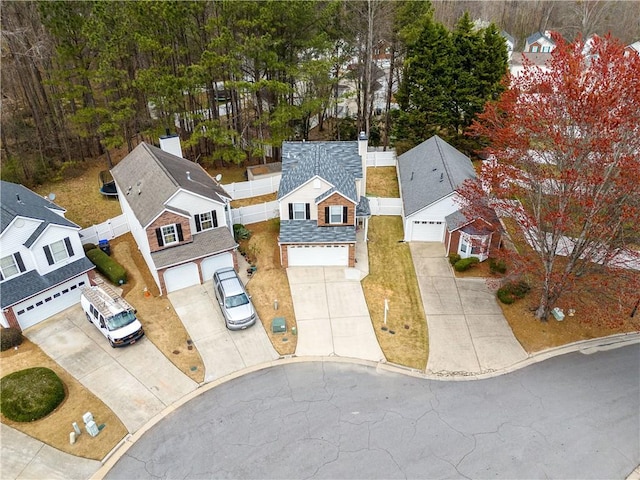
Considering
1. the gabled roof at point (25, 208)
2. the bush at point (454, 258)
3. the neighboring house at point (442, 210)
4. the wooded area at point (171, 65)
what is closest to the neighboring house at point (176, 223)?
the gabled roof at point (25, 208)

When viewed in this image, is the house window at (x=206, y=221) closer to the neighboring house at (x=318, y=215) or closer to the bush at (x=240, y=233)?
the bush at (x=240, y=233)

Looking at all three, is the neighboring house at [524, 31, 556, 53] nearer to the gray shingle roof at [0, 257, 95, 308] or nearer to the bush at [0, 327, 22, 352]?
the gray shingle roof at [0, 257, 95, 308]

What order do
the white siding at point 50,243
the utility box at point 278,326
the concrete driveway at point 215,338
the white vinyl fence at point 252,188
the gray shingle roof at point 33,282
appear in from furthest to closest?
the white vinyl fence at point 252,188
the white siding at point 50,243
the utility box at point 278,326
the gray shingle roof at point 33,282
the concrete driveway at point 215,338

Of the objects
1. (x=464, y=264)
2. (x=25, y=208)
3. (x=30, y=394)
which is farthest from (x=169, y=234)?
(x=464, y=264)

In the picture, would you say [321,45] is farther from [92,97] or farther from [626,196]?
[626,196]

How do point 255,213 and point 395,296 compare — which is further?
point 255,213

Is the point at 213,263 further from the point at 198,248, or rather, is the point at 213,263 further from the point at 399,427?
the point at 399,427

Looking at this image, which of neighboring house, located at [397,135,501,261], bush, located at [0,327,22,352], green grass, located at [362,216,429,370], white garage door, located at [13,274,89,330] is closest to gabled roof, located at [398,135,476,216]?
neighboring house, located at [397,135,501,261]
